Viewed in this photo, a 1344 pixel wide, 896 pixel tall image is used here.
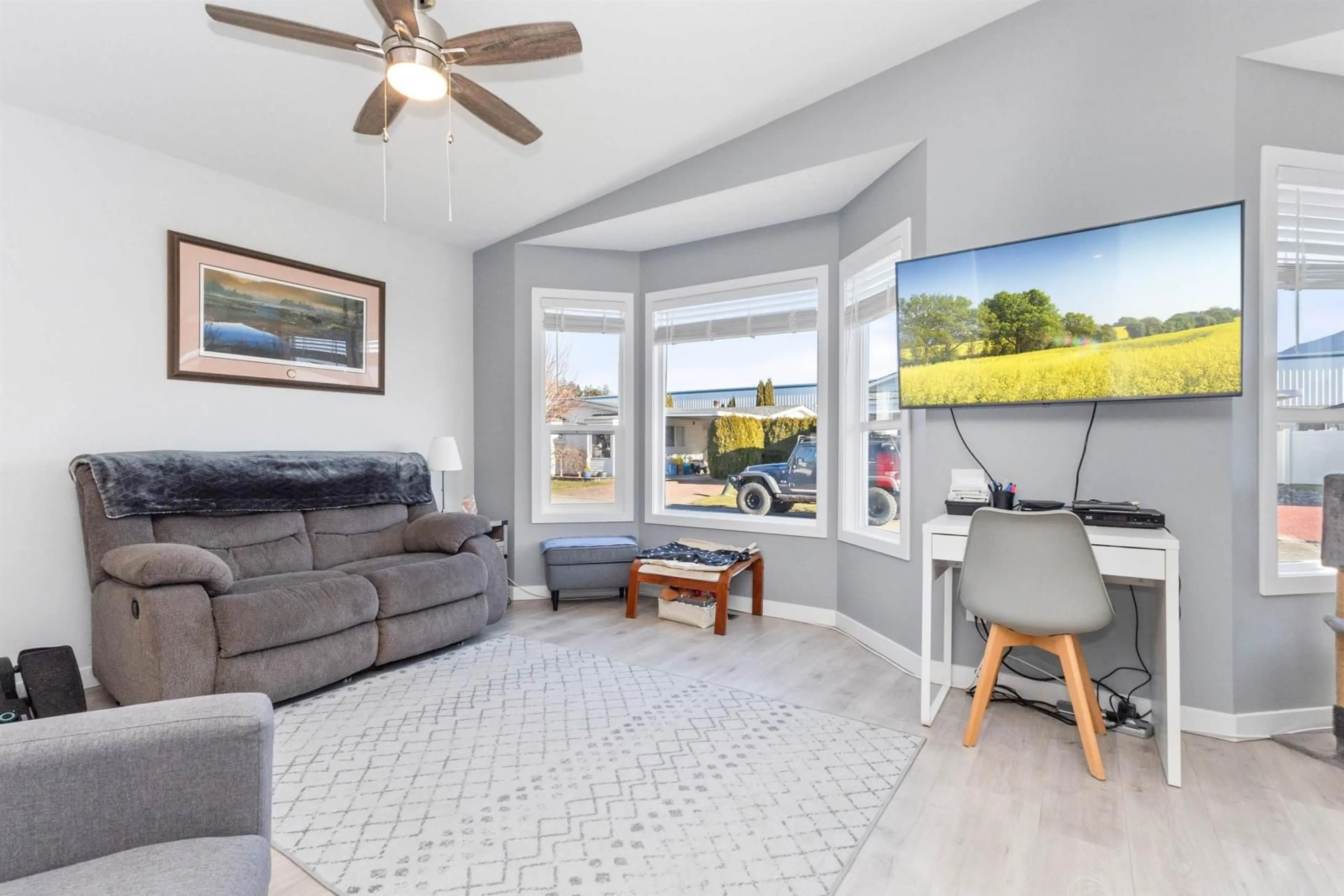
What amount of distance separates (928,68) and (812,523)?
247 cm

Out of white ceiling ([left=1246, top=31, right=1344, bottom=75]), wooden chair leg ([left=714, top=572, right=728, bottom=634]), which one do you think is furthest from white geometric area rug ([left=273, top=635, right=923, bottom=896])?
white ceiling ([left=1246, top=31, right=1344, bottom=75])

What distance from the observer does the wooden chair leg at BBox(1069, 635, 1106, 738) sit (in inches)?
84.9

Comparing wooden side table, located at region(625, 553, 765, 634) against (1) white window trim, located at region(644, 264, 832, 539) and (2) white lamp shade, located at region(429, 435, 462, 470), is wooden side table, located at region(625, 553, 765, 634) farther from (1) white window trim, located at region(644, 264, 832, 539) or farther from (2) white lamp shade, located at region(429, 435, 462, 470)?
(2) white lamp shade, located at region(429, 435, 462, 470)

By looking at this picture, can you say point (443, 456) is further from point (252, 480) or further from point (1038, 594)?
point (1038, 594)

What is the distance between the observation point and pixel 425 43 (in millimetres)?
1854

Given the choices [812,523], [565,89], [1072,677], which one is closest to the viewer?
[1072,677]

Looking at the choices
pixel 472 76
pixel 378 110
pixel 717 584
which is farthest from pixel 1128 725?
pixel 472 76

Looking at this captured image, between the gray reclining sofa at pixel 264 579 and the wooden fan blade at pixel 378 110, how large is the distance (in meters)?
1.77

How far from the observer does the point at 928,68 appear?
2.80 m

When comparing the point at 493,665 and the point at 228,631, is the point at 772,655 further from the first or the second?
the point at 228,631

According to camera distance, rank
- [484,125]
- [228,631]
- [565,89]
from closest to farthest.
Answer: [228,631]
[565,89]
[484,125]

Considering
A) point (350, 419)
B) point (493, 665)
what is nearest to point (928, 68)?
point (493, 665)

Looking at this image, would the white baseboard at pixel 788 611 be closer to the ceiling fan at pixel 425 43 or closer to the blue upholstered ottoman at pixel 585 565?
the blue upholstered ottoman at pixel 585 565

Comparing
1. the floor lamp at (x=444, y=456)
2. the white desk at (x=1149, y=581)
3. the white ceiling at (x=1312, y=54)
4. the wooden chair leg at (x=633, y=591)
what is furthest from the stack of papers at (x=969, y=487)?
the floor lamp at (x=444, y=456)
